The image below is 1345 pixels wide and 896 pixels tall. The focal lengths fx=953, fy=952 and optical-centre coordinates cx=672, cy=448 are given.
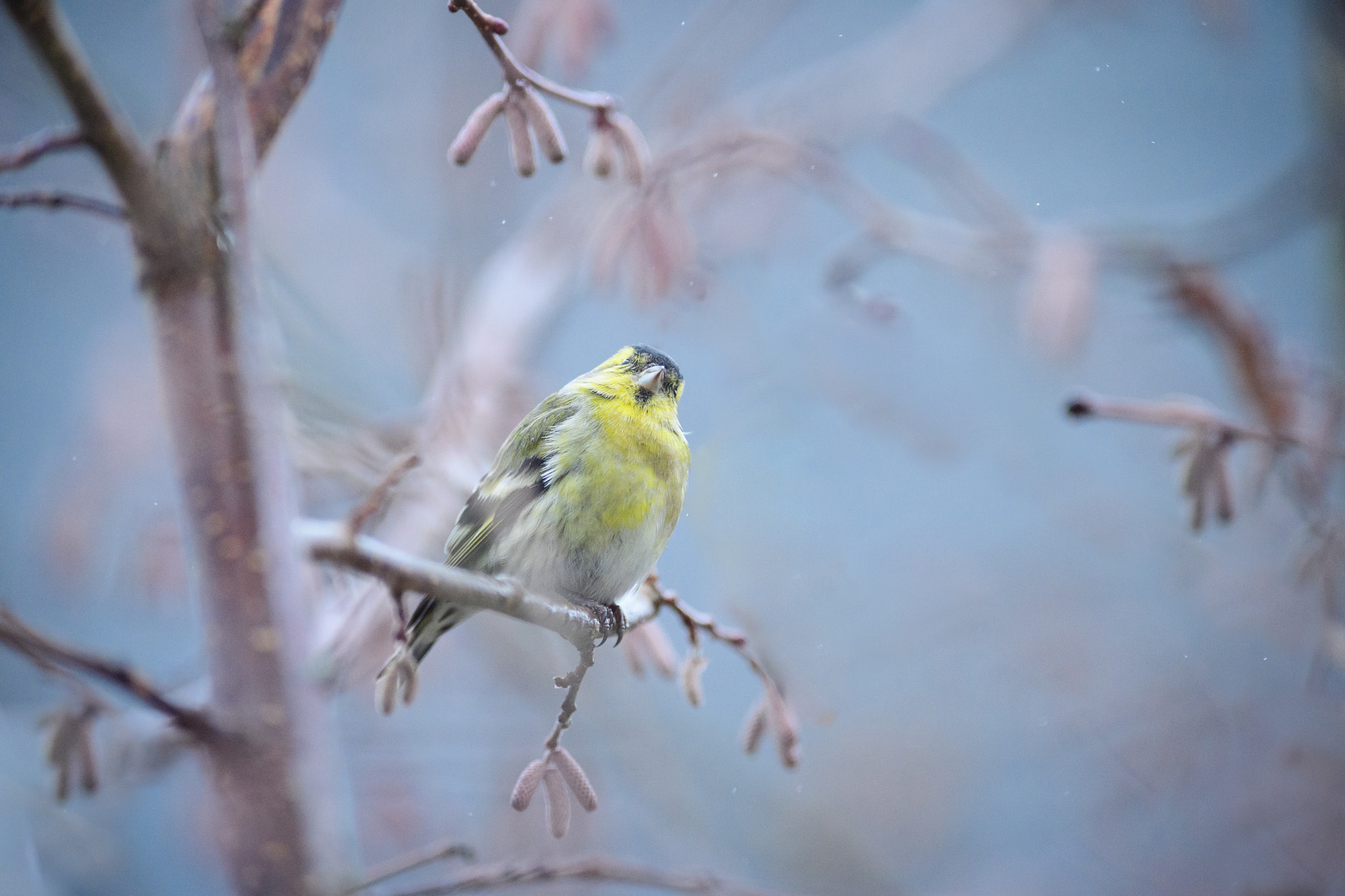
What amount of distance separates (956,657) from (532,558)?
1.74 metres

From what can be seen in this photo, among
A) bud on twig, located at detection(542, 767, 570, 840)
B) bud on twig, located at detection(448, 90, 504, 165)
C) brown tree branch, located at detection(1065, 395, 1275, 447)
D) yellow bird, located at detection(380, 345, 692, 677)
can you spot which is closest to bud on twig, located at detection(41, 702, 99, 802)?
yellow bird, located at detection(380, 345, 692, 677)

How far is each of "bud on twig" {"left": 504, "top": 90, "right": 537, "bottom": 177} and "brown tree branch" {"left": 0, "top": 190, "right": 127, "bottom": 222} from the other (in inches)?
11.9

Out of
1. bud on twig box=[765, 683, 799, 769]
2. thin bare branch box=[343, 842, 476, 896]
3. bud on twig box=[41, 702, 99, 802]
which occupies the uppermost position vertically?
bud on twig box=[41, 702, 99, 802]

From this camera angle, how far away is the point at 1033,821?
80.7 inches

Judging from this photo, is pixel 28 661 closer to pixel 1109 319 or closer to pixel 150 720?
pixel 150 720

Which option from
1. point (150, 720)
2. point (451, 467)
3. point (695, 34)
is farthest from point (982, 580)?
point (150, 720)

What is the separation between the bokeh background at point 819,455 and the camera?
1.16m

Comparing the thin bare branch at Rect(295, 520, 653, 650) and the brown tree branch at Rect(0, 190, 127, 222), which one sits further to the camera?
the brown tree branch at Rect(0, 190, 127, 222)

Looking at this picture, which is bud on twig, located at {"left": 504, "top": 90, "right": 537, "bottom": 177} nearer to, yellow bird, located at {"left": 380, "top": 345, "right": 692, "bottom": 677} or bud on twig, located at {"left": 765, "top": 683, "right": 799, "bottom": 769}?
yellow bird, located at {"left": 380, "top": 345, "right": 692, "bottom": 677}

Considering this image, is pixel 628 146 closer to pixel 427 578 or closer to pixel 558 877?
pixel 427 578

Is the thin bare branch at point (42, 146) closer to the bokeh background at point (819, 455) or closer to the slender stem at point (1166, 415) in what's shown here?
the bokeh background at point (819, 455)

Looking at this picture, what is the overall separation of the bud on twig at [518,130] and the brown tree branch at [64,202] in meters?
0.30

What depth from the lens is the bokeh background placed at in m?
1.16

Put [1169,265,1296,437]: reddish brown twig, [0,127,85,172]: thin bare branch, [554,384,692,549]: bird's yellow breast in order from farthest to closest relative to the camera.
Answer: [1169,265,1296,437]: reddish brown twig
[554,384,692,549]: bird's yellow breast
[0,127,85,172]: thin bare branch
